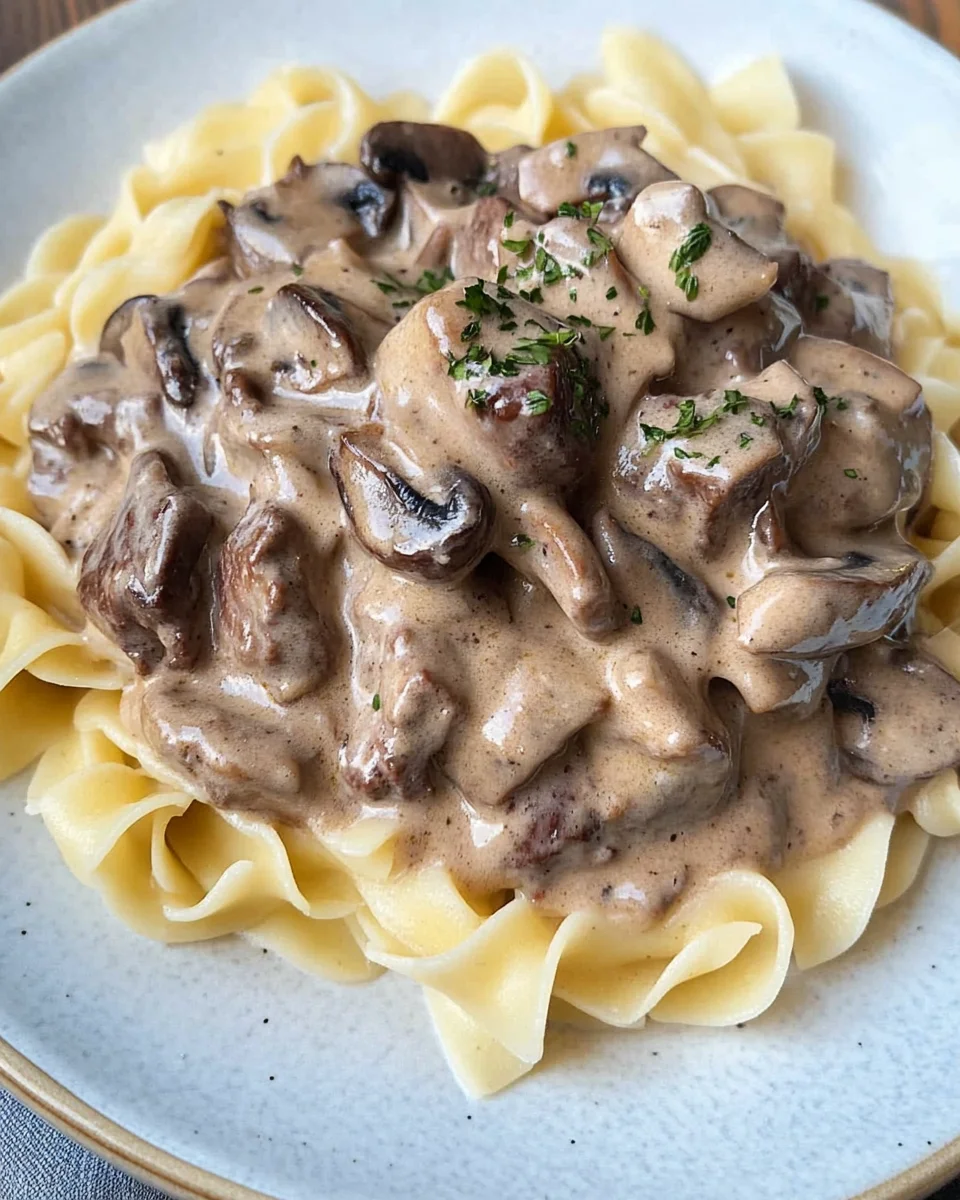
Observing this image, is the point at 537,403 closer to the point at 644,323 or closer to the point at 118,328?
the point at 644,323

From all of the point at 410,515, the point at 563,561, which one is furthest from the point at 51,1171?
the point at 563,561

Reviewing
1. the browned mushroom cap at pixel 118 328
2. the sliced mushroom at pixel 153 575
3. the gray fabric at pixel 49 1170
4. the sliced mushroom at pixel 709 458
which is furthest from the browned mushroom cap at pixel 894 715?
the browned mushroom cap at pixel 118 328

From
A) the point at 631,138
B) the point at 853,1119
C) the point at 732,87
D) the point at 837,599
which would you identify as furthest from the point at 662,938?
the point at 732,87

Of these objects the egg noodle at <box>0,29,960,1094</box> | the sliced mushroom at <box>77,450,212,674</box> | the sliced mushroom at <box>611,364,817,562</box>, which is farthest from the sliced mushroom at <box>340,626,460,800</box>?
the sliced mushroom at <box>611,364,817,562</box>

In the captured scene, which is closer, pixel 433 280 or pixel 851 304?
pixel 433 280

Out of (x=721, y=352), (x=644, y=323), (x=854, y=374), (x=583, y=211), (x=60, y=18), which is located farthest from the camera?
(x=60, y=18)

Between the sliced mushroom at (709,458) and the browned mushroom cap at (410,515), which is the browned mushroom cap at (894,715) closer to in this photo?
the sliced mushroom at (709,458)

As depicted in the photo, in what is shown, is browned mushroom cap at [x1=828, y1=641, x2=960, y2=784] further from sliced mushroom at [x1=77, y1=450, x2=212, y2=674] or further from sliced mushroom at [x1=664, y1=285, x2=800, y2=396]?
sliced mushroom at [x1=77, y1=450, x2=212, y2=674]
